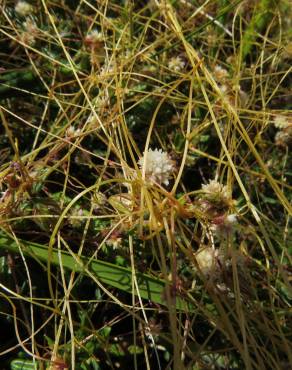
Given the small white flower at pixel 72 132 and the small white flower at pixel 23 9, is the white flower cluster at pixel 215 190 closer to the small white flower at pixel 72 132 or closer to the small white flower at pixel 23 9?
the small white flower at pixel 72 132

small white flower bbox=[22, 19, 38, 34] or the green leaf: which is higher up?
small white flower bbox=[22, 19, 38, 34]

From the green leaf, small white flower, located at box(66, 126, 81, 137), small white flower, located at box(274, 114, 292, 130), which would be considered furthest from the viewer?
small white flower, located at box(274, 114, 292, 130)

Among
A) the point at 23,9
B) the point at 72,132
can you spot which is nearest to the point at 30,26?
the point at 23,9

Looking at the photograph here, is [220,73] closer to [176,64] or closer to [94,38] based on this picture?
[176,64]

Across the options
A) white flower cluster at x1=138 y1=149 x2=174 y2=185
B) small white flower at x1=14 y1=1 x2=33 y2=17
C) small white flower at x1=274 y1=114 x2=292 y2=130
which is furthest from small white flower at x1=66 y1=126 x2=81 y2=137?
small white flower at x1=274 y1=114 x2=292 y2=130

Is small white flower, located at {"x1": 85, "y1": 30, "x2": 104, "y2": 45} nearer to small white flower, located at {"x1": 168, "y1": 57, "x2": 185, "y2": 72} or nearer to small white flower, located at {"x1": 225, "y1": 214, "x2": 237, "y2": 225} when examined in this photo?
small white flower, located at {"x1": 168, "y1": 57, "x2": 185, "y2": 72}

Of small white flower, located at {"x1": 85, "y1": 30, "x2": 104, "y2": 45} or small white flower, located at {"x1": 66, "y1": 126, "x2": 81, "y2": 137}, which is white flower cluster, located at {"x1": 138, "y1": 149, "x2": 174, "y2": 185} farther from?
small white flower, located at {"x1": 85, "y1": 30, "x2": 104, "y2": 45}

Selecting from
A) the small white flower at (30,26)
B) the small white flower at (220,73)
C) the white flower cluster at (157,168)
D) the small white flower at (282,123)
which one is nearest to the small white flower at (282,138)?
the small white flower at (282,123)

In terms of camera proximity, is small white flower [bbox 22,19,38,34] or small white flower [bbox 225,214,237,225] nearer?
small white flower [bbox 225,214,237,225]

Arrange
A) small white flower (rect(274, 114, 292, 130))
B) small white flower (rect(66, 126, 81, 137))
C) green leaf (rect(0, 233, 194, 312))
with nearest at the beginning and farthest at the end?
1. green leaf (rect(0, 233, 194, 312))
2. small white flower (rect(66, 126, 81, 137))
3. small white flower (rect(274, 114, 292, 130))

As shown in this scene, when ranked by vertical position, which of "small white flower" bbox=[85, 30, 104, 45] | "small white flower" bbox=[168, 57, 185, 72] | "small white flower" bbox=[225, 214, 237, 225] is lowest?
"small white flower" bbox=[225, 214, 237, 225]

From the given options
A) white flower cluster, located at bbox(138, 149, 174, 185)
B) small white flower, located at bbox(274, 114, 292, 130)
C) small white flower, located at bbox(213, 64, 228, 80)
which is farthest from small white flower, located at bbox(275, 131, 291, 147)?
white flower cluster, located at bbox(138, 149, 174, 185)

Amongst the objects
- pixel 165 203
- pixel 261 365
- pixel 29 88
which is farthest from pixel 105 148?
pixel 261 365
